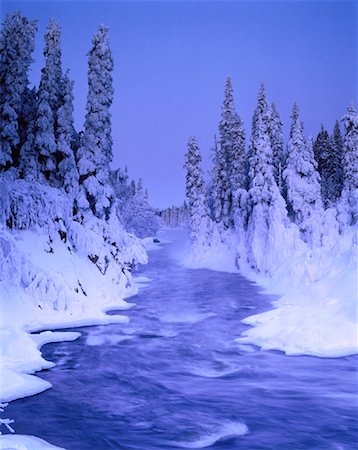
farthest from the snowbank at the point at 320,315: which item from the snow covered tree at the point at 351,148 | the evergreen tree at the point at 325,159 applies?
the evergreen tree at the point at 325,159

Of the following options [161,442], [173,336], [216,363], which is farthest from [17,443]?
[173,336]

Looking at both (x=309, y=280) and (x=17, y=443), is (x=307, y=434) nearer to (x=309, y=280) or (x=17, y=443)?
(x=17, y=443)

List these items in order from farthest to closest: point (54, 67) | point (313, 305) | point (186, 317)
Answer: point (54, 67) < point (186, 317) < point (313, 305)

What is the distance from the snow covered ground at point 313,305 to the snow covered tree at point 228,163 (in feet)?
47.1

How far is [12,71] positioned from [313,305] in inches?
739

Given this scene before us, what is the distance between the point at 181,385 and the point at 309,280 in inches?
572

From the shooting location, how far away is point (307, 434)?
7.99 metres

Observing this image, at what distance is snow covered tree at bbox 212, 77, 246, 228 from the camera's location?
149 feet

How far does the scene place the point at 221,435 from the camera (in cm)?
793

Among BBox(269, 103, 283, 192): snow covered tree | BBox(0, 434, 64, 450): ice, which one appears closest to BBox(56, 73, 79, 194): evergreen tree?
BBox(0, 434, 64, 450): ice

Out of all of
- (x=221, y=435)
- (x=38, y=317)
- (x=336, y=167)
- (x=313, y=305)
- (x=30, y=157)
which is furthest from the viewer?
(x=336, y=167)

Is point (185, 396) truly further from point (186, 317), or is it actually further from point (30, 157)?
point (30, 157)

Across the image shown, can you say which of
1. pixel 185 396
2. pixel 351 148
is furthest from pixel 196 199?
pixel 185 396

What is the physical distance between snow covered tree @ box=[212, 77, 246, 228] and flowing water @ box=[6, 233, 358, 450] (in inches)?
1161
